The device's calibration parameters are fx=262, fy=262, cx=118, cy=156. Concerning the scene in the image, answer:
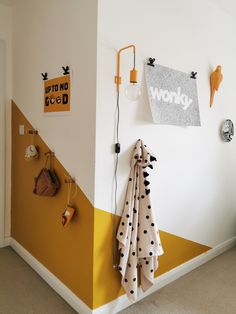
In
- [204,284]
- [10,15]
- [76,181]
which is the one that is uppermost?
[10,15]

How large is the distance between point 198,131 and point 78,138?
46.9 inches

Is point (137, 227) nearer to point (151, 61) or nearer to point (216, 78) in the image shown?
point (151, 61)

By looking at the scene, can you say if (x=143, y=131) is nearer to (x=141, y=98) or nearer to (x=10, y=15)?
(x=141, y=98)

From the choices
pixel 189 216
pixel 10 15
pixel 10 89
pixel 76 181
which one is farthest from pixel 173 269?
pixel 10 15

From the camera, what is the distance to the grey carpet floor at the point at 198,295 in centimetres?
196

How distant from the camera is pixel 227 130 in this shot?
2.77m

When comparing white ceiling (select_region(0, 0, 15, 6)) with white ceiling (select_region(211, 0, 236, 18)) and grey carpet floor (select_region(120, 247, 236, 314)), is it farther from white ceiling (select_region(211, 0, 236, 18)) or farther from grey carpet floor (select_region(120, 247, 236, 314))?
grey carpet floor (select_region(120, 247, 236, 314))

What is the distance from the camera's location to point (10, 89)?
8.99ft

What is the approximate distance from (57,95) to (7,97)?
1.03m

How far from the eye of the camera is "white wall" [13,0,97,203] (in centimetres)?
169

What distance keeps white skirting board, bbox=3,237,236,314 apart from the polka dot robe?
0.19 meters

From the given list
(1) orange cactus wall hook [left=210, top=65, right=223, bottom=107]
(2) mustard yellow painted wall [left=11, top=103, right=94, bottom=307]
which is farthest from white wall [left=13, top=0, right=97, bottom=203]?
(1) orange cactus wall hook [left=210, top=65, right=223, bottom=107]

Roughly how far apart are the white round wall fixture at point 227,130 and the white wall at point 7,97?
2.26 metres

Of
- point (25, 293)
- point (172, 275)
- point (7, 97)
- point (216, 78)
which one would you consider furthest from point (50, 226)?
point (216, 78)
